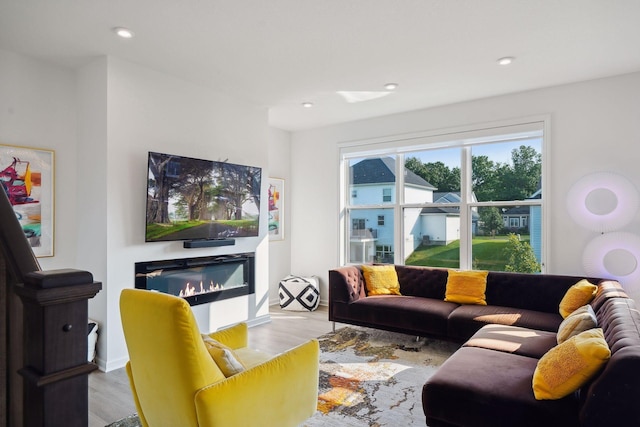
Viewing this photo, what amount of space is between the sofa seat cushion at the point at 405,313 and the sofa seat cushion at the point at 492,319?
4.4 inches

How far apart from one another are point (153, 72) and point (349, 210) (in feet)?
10.6

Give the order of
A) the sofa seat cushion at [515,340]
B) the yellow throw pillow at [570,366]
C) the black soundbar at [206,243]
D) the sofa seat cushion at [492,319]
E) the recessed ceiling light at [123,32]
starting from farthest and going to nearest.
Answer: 1. the black soundbar at [206,243]
2. the sofa seat cushion at [492,319]
3. the recessed ceiling light at [123,32]
4. the sofa seat cushion at [515,340]
5. the yellow throw pillow at [570,366]

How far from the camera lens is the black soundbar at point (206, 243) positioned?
402 centimetres

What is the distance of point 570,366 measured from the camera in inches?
74.9

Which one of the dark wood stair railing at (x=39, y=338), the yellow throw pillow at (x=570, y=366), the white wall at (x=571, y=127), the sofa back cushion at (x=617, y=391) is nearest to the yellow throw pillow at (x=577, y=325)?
the yellow throw pillow at (x=570, y=366)

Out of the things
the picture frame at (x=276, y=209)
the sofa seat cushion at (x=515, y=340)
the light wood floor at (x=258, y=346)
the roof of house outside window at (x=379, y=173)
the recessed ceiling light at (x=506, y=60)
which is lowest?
the light wood floor at (x=258, y=346)

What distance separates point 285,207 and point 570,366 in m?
4.72

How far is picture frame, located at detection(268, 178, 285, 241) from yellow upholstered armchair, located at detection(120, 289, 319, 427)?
3.93m

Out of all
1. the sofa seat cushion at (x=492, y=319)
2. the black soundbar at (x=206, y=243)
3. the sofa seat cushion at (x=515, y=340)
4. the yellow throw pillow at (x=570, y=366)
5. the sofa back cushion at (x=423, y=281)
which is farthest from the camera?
the sofa back cushion at (x=423, y=281)

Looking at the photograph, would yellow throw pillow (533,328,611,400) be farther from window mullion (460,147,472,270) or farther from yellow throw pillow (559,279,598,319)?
window mullion (460,147,472,270)

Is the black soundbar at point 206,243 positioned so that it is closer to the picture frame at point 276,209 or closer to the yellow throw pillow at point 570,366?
the picture frame at point 276,209

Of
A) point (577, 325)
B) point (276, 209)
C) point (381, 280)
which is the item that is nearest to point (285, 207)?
point (276, 209)

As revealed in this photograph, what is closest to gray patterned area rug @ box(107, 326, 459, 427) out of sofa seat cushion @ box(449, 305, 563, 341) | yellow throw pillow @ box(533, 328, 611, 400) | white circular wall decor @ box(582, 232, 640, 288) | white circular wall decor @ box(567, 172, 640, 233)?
sofa seat cushion @ box(449, 305, 563, 341)

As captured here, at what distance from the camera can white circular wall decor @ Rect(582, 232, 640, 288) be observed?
3.76 m
